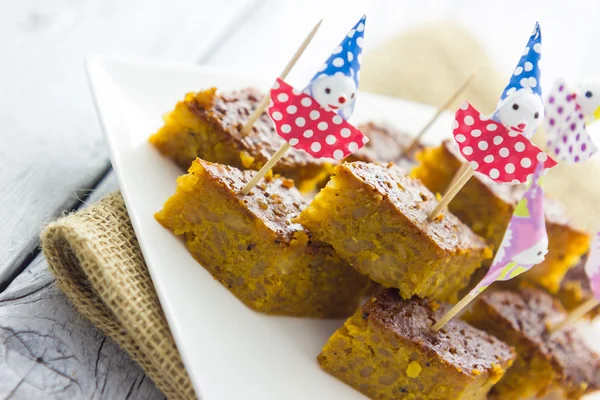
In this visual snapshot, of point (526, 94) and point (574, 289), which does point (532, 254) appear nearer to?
point (526, 94)

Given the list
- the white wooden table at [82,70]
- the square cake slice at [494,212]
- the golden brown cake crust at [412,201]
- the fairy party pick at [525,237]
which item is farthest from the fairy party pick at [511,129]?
the white wooden table at [82,70]

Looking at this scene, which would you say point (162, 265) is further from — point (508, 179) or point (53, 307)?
point (508, 179)

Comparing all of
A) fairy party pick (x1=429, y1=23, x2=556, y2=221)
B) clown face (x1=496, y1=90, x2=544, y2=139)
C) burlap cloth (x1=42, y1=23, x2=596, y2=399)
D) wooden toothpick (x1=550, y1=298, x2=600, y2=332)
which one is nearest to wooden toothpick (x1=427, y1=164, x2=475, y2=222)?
fairy party pick (x1=429, y1=23, x2=556, y2=221)

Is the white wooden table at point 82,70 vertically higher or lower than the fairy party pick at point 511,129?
lower

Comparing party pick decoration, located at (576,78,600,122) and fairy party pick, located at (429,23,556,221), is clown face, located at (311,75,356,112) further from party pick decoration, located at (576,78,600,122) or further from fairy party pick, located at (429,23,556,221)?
party pick decoration, located at (576,78,600,122)

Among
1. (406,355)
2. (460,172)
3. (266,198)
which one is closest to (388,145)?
(460,172)

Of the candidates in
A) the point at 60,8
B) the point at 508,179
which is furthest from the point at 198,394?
the point at 60,8

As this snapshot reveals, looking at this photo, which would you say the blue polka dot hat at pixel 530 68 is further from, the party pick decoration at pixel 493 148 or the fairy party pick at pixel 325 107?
the fairy party pick at pixel 325 107
